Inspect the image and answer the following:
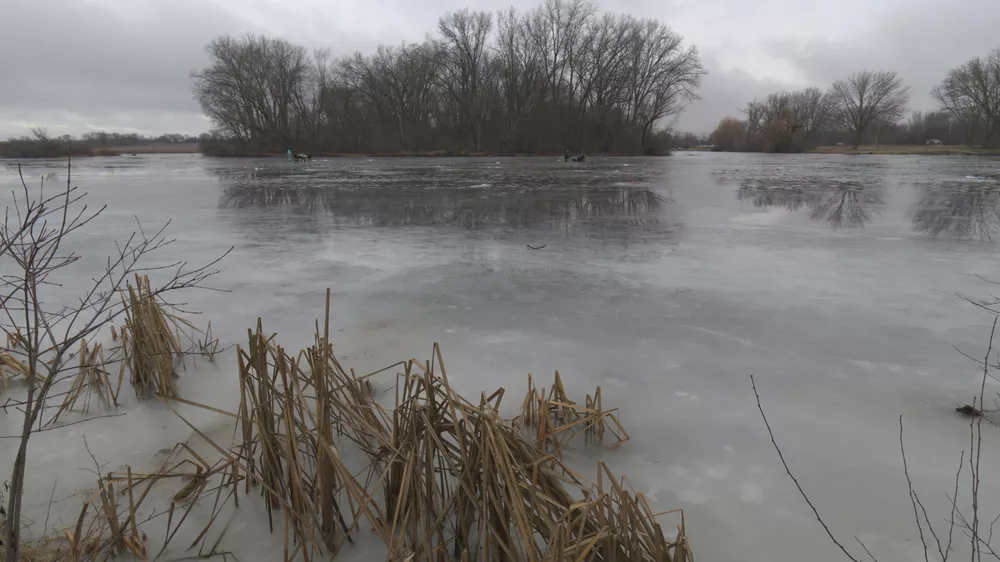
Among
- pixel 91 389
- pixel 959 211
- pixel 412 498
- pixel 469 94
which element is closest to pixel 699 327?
pixel 412 498

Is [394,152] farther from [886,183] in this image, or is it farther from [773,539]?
[773,539]

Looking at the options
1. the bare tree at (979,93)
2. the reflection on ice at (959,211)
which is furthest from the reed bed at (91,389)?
the bare tree at (979,93)

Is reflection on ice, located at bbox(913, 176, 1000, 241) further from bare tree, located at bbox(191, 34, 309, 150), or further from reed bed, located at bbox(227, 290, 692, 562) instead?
bare tree, located at bbox(191, 34, 309, 150)

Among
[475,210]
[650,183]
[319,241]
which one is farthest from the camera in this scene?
[650,183]

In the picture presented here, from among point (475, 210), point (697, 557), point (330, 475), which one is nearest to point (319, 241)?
point (475, 210)

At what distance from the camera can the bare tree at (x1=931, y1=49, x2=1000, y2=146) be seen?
2135 inches

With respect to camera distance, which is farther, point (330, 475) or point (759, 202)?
point (759, 202)

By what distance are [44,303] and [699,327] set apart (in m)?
6.20

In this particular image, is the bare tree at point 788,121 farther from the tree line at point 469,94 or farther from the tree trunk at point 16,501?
the tree trunk at point 16,501

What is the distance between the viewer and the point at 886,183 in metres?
17.5

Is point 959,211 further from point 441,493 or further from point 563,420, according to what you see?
point 441,493

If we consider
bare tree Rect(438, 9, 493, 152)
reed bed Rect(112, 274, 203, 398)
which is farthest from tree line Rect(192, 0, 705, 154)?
reed bed Rect(112, 274, 203, 398)

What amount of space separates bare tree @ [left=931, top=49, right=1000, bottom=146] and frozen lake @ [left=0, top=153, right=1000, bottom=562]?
63.4 m

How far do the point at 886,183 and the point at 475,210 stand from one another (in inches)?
589
